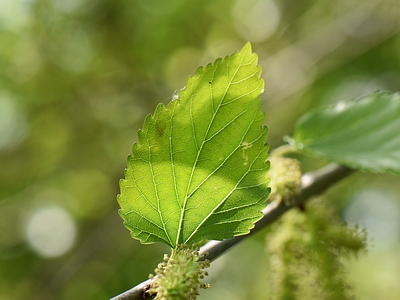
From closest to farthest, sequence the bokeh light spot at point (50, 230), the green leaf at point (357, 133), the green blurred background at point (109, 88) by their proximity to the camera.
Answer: the green leaf at point (357, 133) → the green blurred background at point (109, 88) → the bokeh light spot at point (50, 230)

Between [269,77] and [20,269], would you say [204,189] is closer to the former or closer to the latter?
[269,77]

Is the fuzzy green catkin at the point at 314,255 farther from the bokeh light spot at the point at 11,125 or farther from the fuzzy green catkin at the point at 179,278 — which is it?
the bokeh light spot at the point at 11,125

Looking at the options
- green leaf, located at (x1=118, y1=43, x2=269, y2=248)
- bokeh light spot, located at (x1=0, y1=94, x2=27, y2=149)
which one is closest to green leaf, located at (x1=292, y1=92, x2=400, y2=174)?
green leaf, located at (x1=118, y1=43, x2=269, y2=248)

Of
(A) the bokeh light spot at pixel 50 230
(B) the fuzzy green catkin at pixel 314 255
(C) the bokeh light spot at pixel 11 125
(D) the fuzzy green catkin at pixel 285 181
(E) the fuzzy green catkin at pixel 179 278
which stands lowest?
(E) the fuzzy green catkin at pixel 179 278

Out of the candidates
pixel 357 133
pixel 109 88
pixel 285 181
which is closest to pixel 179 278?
pixel 285 181

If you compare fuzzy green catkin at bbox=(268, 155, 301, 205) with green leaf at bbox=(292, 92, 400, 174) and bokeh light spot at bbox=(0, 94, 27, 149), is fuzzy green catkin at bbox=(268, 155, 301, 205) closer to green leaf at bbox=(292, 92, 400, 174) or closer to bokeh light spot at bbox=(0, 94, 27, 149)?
green leaf at bbox=(292, 92, 400, 174)

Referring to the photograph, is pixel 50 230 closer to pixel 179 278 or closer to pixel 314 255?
pixel 314 255

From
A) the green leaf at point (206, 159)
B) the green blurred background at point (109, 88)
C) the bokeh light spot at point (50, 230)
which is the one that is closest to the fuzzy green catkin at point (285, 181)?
the green leaf at point (206, 159)

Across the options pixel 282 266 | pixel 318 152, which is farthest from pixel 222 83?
pixel 282 266
